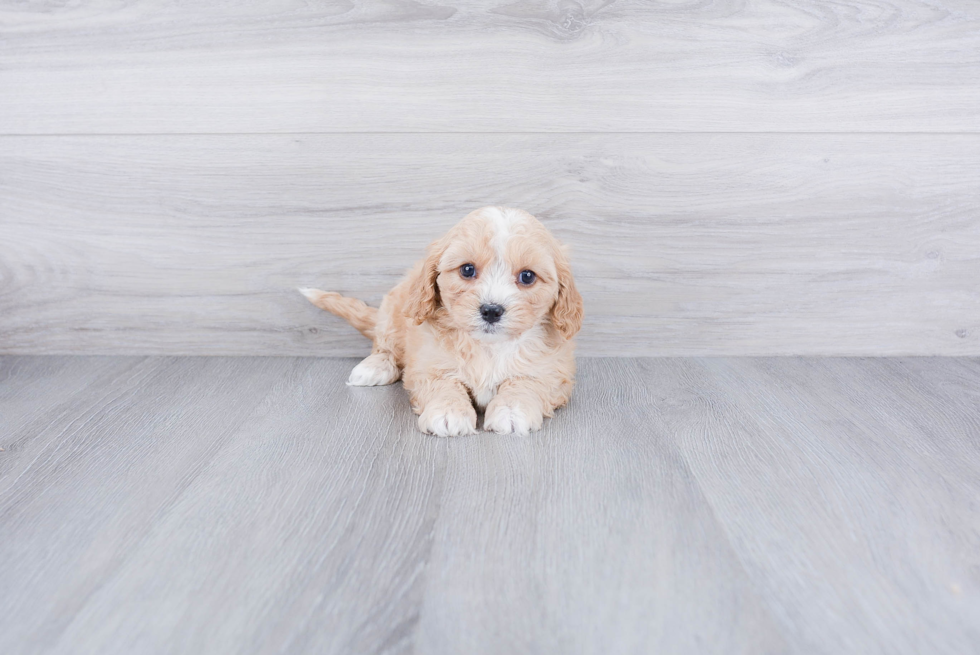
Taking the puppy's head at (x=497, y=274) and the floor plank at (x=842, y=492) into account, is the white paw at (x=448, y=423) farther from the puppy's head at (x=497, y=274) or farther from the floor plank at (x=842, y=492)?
the floor plank at (x=842, y=492)

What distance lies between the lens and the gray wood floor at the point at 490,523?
35.4 inches

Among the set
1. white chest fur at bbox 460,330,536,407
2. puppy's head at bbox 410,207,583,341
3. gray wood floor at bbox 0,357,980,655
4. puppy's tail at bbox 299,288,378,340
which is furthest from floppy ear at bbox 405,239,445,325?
puppy's tail at bbox 299,288,378,340

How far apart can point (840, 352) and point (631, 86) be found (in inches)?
42.6

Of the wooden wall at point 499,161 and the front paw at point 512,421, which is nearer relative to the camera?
the front paw at point 512,421

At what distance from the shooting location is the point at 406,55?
1.91 m

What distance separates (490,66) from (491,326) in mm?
856

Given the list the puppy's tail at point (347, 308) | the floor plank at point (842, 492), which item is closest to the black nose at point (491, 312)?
the floor plank at point (842, 492)

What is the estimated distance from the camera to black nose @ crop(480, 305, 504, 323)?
146 cm

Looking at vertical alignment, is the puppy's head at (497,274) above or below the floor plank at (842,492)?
above

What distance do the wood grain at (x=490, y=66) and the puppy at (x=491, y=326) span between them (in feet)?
1.83

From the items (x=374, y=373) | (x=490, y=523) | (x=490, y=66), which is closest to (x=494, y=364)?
(x=374, y=373)

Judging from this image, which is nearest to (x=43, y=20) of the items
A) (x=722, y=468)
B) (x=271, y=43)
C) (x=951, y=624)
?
(x=271, y=43)

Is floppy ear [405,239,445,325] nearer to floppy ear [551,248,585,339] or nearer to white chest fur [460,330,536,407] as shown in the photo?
white chest fur [460,330,536,407]

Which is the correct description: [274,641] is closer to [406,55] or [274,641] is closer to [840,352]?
[406,55]
